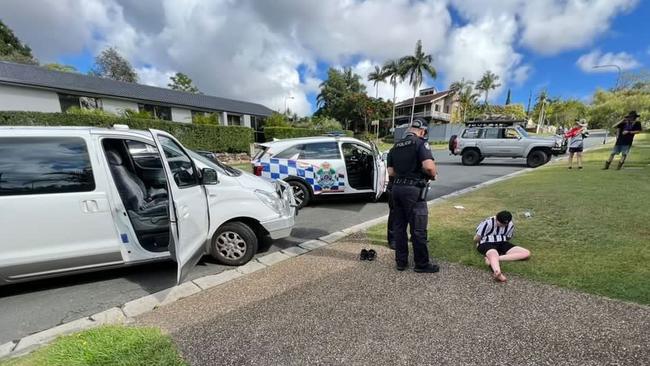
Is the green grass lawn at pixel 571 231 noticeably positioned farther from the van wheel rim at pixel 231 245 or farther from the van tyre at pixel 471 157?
the van tyre at pixel 471 157

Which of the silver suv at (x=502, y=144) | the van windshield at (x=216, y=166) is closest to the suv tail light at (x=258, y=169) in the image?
the van windshield at (x=216, y=166)

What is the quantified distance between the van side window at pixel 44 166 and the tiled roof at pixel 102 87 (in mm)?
19503

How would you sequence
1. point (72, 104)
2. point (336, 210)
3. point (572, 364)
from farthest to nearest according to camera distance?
point (72, 104) → point (336, 210) → point (572, 364)

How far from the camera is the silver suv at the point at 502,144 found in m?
12.4

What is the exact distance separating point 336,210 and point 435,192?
11.0ft

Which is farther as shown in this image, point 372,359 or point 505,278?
point 505,278

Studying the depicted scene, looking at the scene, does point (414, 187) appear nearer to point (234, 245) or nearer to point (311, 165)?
point (234, 245)

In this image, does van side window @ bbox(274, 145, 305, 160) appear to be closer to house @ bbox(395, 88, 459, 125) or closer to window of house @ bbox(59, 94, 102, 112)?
window of house @ bbox(59, 94, 102, 112)

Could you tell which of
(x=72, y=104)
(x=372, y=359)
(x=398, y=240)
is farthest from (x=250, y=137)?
(x=372, y=359)

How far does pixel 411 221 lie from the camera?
3246mm

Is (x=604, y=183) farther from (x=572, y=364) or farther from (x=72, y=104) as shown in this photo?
(x=72, y=104)

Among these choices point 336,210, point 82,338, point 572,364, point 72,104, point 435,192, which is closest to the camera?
point 572,364

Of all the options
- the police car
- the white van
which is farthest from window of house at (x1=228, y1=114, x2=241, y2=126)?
the white van

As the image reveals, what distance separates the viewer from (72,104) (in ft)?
60.6
